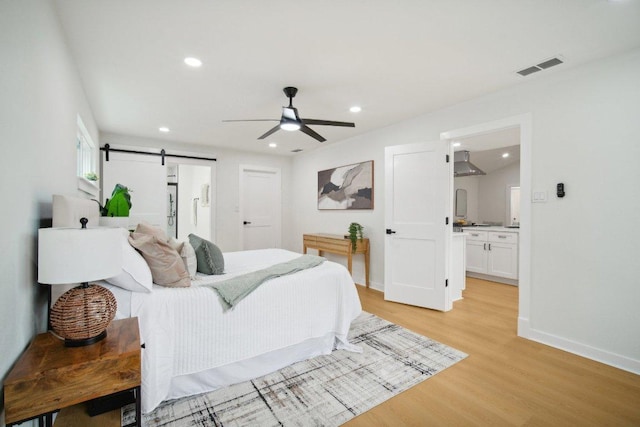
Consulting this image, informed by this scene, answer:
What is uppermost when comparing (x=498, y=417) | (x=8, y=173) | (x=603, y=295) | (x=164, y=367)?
(x=8, y=173)

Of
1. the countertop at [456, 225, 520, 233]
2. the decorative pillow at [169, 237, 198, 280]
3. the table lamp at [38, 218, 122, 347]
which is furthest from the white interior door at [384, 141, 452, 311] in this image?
the table lamp at [38, 218, 122, 347]

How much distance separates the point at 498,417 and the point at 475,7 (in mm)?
2483

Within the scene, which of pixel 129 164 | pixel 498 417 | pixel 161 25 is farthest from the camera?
pixel 129 164

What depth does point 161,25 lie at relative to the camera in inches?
76.9

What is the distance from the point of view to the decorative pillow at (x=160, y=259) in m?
1.97

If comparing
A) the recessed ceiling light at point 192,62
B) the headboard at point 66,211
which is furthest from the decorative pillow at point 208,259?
the recessed ceiling light at point 192,62

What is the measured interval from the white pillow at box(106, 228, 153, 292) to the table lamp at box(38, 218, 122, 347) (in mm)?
446

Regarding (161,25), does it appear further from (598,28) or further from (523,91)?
(523,91)

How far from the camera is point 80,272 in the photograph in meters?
1.14

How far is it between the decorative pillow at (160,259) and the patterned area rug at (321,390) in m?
0.77

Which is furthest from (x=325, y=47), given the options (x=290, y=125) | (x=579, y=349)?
(x=579, y=349)

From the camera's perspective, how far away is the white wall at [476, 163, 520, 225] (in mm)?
6473

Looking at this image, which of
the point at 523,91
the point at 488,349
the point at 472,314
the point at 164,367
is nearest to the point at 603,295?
the point at 488,349

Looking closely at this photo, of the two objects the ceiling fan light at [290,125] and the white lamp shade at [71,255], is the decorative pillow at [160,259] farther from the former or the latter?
the ceiling fan light at [290,125]
